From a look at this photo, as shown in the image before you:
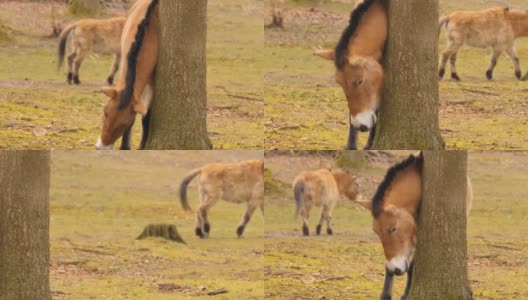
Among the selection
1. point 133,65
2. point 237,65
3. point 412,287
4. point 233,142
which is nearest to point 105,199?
point 237,65

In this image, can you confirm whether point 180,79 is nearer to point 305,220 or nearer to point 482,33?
point 305,220

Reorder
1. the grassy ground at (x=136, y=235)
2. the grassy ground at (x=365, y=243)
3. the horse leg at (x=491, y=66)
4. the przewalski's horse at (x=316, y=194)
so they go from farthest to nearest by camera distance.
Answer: the horse leg at (x=491, y=66) < the przewalski's horse at (x=316, y=194) < the grassy ground at (x=136, y=235) < the grassy ground at (x=365, y=243)

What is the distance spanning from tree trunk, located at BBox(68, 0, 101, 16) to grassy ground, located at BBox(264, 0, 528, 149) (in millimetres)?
4592

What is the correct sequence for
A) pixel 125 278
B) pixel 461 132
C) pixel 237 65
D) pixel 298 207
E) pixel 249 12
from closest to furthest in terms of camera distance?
Answer: 1. pixel 125 278
2. pixel 461 132
3. pixel 298 207
4. pixel 237 65
5. pixel 249 12

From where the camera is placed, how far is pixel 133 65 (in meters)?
11.0

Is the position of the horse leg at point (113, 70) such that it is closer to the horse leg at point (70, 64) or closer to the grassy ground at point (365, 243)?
the horse leg at point (70, 64)

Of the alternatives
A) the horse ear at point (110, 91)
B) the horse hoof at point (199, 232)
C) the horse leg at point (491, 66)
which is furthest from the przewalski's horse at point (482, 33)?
the horse ear at point (110, 91)

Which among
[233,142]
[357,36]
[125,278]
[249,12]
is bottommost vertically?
[125,278]

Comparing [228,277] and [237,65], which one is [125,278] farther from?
[237,65]

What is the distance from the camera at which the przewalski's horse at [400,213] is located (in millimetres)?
10391

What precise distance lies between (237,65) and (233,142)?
18.3ft

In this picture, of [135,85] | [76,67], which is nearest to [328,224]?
[76,67]

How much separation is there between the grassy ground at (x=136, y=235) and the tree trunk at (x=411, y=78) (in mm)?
2767

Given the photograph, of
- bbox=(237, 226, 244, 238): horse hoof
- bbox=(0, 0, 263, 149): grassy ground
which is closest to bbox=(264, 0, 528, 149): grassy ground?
bbox=(0, 0, 263, 149): grassy ground
